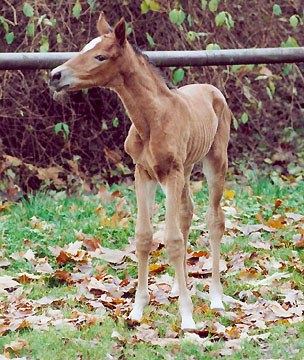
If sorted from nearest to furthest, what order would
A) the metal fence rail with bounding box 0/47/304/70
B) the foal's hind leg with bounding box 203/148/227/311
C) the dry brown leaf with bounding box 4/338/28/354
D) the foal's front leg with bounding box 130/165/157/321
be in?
the dry brown leaf with bounding box 4/338/28/354
the foal's front leg with bounding box 130/165/157/321
the foal's hind leg with bounding box 203/148/227/311
the metal fence rail with bounding box 0/47/304/70

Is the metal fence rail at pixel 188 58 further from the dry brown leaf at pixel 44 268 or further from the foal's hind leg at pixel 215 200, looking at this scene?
the dry brown leaf at pixel 44 268

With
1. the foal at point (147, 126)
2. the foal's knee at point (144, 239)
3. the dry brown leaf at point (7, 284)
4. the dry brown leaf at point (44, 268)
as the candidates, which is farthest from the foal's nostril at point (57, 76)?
the dry brown leaf at point (44, 268)

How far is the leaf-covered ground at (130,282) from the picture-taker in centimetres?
405

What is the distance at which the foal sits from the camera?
411 centimetres

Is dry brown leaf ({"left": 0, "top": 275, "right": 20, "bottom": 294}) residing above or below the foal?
below

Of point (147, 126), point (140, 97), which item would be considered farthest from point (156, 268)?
point (140, 97)

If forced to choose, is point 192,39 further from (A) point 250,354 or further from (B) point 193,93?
(A) point 250,354

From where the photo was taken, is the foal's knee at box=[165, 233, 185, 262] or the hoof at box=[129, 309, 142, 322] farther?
the hoof at box=[129, 309, 142, 322]

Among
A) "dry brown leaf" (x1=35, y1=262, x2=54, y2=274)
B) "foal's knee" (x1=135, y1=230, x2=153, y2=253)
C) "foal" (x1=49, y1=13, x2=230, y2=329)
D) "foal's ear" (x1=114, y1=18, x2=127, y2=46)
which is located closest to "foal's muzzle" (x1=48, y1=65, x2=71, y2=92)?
"foal" (x1=49, y1=13, x2=230, y2=329)

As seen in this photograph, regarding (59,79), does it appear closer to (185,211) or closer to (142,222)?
(142,222)

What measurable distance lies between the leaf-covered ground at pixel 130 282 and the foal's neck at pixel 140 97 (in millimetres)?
1223

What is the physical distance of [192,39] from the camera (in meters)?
8.40

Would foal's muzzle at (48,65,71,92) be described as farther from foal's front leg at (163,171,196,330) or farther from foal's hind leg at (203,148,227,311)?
foal's hind leg at (203,148,227,311)

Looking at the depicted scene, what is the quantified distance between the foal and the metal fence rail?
102cm
